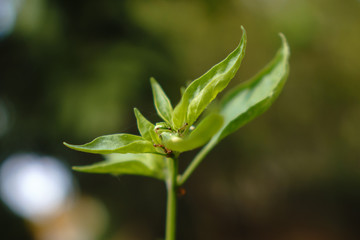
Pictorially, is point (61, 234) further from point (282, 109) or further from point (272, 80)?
point (272, 80)

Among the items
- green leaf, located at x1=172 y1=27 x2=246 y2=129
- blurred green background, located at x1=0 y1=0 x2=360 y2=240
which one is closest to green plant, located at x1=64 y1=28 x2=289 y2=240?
green leaf, located at x1=172 y1=27 x2=246 y2=129

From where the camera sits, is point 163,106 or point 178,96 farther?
point 178,96

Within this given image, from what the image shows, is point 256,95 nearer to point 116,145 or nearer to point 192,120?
point 192,120

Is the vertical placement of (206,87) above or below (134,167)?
above

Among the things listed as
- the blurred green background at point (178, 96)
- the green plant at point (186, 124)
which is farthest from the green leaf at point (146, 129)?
the blurred green background at point (178, 96)

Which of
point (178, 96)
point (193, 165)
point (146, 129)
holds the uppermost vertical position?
point (146, 129)

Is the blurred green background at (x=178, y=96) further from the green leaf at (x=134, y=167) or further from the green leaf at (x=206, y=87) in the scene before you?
the green leaf at (x=206, y=87)

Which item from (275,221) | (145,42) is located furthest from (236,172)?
(145,42)

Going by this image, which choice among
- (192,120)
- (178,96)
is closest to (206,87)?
(192,120)
